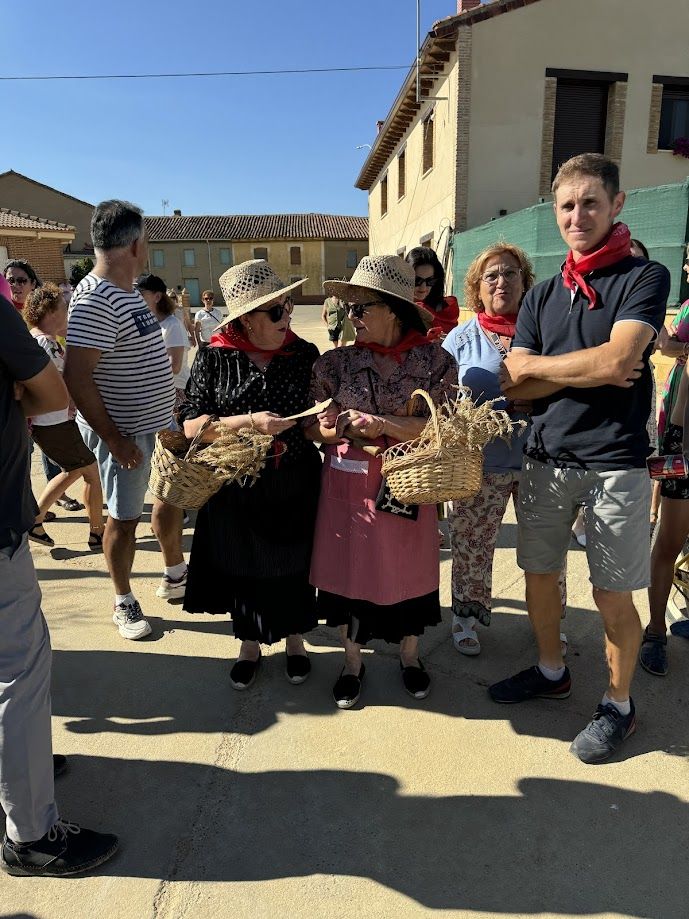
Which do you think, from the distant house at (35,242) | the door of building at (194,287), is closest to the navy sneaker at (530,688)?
the distant house at (35,242)

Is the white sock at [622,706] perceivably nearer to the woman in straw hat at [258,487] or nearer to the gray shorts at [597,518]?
the gray shorts at [597,518]

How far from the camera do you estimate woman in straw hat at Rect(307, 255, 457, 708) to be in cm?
231

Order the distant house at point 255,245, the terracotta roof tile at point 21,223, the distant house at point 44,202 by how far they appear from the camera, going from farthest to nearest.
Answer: the distant house at point 255,245 → the distant house at point 44,202 → the terracotta roof tile at point 21,223

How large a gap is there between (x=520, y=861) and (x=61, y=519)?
14.0 feet

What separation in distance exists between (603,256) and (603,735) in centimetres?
173

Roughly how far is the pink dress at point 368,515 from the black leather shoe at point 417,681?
8.7 inches

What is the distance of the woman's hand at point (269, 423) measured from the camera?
228 cm

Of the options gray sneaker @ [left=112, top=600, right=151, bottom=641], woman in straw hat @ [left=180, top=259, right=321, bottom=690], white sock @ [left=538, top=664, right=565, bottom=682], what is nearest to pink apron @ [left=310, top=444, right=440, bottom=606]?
woman in straw hat @ [left=180, top=259, right=321, bottom=690]

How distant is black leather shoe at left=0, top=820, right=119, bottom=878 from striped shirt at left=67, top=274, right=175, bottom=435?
174cm

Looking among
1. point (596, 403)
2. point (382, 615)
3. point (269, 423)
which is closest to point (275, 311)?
point (269, 423)

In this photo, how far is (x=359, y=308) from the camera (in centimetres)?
234

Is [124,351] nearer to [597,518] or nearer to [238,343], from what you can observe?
[238,343]

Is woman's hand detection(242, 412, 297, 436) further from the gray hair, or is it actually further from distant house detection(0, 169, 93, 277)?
distant house detection(0, 169, 93, 277)

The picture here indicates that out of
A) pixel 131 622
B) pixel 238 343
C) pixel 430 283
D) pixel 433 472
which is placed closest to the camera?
pixel 433 472
